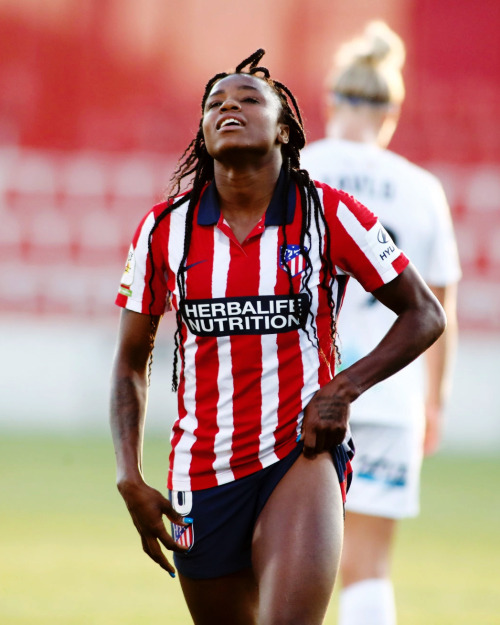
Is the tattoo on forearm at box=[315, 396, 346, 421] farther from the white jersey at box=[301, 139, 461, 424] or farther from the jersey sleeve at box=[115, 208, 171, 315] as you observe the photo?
the white jersey at box=[301, 139, 461, 424]

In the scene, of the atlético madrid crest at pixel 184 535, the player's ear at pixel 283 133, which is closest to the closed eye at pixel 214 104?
the player's ear at pixel 283 133

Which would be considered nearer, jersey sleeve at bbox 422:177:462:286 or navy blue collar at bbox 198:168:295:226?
navy blue collar at bbox 198:168:295:226

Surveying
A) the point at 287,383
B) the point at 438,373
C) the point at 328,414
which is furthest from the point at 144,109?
the point at 328,414

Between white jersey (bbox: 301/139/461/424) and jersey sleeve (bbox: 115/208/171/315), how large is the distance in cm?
117

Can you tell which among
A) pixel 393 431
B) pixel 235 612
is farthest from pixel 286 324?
pixel 393 431

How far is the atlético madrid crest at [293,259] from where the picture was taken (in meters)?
3.32

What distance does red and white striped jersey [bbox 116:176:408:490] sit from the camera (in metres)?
3.31

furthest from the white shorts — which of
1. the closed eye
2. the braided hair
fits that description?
the closed eye

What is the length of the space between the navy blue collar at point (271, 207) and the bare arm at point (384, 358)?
0.33 m

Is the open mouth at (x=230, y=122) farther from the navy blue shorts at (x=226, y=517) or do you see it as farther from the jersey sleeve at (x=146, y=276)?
the navy blue shorts at (x=226, y=517)

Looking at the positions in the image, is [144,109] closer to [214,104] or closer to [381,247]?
[214,104]

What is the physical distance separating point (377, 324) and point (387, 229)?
0.35 m

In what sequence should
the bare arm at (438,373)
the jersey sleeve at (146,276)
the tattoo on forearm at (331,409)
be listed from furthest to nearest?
the bare arm at (438,373) < the jersey sleeve at (146,276) < the tattoo on forearm at (331,409)

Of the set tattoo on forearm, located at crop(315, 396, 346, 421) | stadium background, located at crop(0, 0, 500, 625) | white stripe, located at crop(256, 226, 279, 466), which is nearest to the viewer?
tattoo on forearm, located at crop(315, 396, 346, 421)
